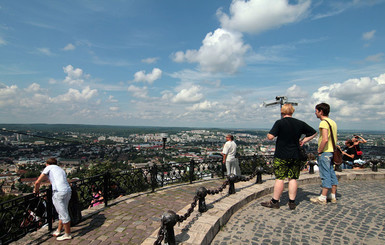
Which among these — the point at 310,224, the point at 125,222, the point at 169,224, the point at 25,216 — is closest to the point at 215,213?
the point at 169,224

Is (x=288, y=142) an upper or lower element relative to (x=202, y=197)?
upper

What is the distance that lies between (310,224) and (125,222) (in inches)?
151

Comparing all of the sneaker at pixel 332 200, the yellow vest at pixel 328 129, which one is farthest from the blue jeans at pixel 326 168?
the sneaker at pixel 332 200

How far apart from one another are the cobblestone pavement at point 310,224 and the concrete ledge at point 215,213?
0.53ft

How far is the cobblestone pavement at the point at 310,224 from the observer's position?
137 inches

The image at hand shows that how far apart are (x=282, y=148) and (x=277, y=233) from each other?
162 centimetres

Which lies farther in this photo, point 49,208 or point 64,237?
point 49,208

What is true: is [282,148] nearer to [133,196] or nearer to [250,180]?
[250,180]

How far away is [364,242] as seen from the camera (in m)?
3.35

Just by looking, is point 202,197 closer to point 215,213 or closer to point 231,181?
point 215,213

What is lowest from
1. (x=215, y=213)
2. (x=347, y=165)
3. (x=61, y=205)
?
(x=347, y=165)

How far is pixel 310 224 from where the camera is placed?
3975 mm

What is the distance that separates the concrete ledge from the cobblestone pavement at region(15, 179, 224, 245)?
67cm

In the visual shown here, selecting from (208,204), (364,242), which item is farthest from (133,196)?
(364,242)
